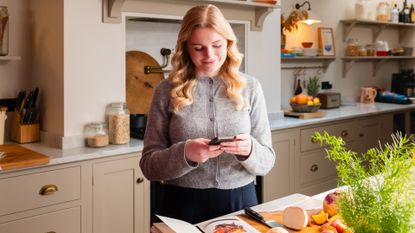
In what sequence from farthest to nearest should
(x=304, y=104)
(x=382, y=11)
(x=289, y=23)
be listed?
1. (x=382, y=11)
2. (x=289, y=23)
3. (x=304, y=104)

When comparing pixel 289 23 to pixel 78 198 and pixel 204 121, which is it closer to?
pixel 78 198

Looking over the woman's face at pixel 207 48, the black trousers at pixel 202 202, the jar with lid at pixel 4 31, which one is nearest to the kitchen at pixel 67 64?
the jar with lid at pixel 4 31

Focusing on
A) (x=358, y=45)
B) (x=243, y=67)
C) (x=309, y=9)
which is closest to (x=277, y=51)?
(x=243, y=67)

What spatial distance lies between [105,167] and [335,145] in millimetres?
1661

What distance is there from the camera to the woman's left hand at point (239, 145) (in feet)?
5.02

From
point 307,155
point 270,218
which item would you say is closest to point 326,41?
point 307,155

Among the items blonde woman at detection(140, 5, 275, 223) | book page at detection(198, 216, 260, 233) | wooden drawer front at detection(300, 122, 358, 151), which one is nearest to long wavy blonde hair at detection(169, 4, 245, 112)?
blonde woman at detection(140, 5, 275, 223)

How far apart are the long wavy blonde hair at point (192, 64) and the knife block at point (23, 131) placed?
4.38 ft

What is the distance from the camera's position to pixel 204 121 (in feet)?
5.65

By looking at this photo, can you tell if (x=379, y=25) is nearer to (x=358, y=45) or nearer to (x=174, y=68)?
(x=358, y=45)

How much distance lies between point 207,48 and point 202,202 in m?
0.56

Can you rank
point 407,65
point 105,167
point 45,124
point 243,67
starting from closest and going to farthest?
point 105,167, point 45,124, point 243,67, point 407,65

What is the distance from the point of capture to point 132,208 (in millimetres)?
2672

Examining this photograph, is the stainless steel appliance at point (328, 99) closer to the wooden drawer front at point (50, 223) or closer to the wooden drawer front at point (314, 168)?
the wooden drawer front at point (314, 168)
